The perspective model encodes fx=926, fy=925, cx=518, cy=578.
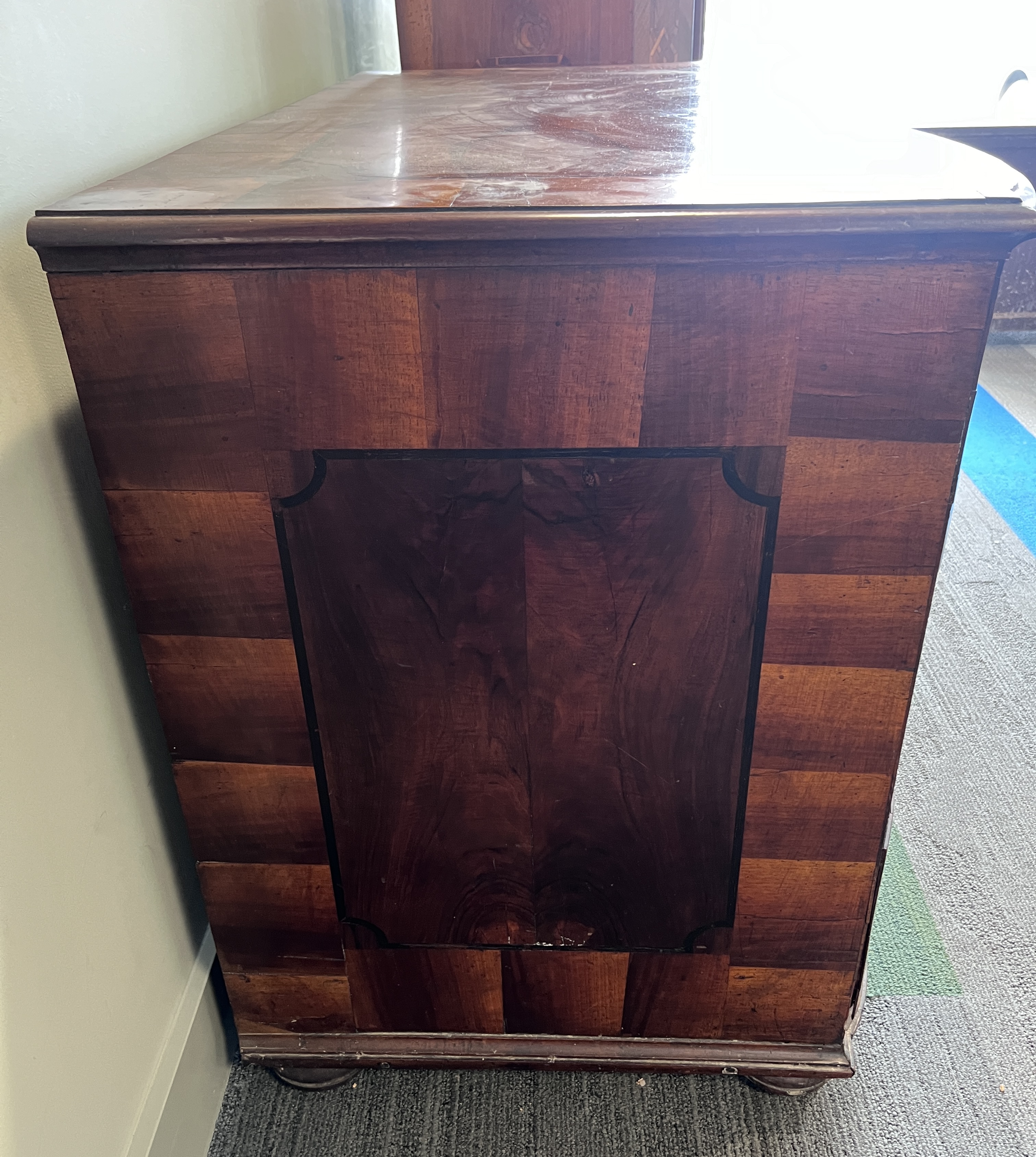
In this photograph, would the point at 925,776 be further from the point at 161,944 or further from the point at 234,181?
the point at 234,181

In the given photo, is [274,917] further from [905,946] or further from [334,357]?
[905,946]

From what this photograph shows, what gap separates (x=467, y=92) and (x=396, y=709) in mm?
739

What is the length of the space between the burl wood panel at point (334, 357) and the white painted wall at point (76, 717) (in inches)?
6.4

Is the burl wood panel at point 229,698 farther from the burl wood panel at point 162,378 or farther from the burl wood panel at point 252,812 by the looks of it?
the burl wood panel at point 162,378

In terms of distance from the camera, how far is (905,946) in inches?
40.1

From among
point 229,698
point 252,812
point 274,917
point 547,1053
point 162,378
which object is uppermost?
point 162,378

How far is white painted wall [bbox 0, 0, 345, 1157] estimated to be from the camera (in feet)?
1.85

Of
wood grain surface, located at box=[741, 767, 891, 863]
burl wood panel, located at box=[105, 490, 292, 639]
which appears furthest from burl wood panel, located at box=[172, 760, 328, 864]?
wood grain surface, located at box=[741, 767, 891, 863]

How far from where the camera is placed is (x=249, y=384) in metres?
0.56

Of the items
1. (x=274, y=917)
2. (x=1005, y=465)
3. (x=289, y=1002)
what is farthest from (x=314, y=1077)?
(x=1005, y=465)

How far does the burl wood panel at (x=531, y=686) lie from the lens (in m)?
0.59

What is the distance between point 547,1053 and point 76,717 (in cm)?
Answer: 50

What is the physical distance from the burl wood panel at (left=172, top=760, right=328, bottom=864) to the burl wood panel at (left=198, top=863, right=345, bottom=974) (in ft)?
0.04

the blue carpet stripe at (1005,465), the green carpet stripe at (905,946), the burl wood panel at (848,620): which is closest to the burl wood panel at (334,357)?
the burl wood panel at (848,620)
